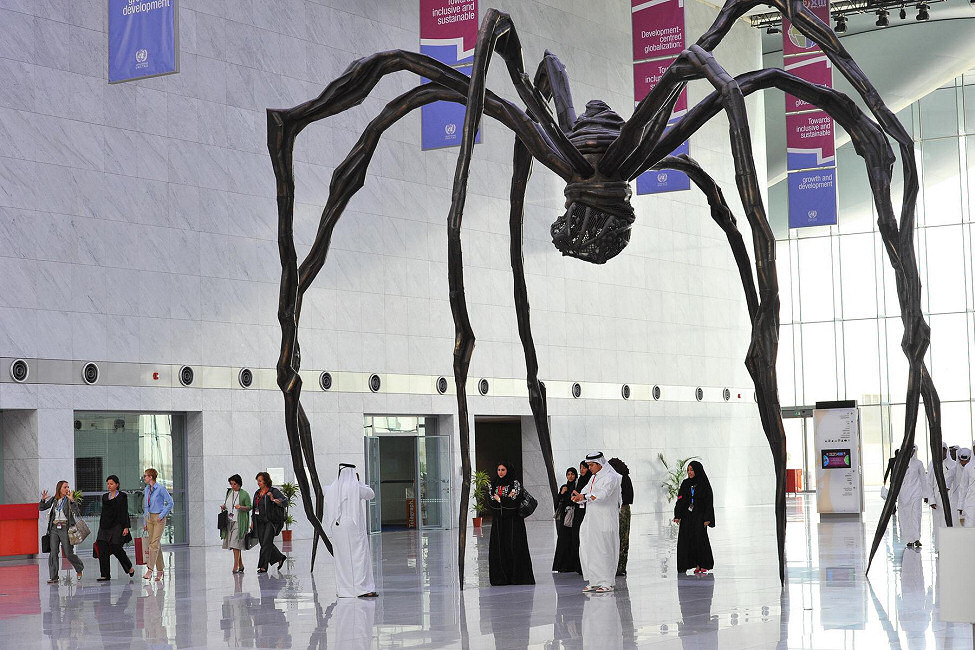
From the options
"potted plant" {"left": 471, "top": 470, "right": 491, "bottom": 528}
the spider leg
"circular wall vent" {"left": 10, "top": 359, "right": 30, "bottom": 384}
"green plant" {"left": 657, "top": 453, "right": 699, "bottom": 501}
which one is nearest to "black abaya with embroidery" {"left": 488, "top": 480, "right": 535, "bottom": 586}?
the spider leg

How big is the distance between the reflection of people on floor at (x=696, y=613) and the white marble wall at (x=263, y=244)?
11276mm

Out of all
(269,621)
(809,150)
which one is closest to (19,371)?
(269,621)

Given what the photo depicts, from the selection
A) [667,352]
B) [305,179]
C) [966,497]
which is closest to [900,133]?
[966,497]

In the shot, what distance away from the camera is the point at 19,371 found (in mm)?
19391

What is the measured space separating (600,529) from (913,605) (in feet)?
10.5

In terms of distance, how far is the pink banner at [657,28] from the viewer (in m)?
19.1

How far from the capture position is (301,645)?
9.13m

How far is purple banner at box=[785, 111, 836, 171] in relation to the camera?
24.0 m

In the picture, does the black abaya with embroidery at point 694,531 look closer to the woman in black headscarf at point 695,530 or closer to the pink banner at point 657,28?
the woman in black headscarf at point 695,530

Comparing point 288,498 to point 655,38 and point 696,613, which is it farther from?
point 696,613

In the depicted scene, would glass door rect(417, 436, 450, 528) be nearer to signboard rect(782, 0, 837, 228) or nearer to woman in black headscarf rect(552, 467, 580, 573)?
signboard rect(782, 0, 837, 228)

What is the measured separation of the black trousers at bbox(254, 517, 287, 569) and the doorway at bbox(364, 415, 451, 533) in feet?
30.8

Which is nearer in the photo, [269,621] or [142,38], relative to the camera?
[269,621]

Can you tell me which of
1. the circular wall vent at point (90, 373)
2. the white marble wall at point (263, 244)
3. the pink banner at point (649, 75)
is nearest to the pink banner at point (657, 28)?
the pink banner at point (649, 75)
